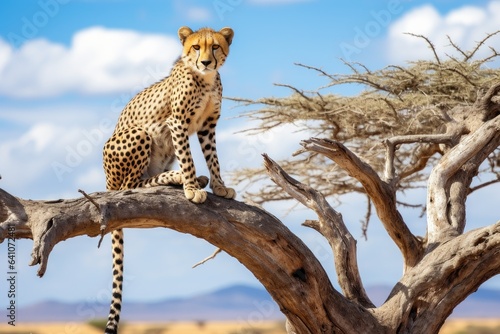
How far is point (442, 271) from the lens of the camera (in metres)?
6.93

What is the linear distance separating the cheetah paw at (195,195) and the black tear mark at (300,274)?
0.97 metres

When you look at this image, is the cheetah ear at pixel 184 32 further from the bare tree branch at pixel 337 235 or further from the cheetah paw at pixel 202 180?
the bare tree branch at pixel 337 235

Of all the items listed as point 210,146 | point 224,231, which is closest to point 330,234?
point 224,231

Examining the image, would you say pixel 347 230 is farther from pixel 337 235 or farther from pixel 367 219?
pixel 367 219

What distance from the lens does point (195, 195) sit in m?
5.86

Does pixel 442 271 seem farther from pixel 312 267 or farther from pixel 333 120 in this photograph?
pixel 333 120

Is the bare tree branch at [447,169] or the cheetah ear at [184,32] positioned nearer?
the cheetah ear at [184,32]

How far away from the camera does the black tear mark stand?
251 inches

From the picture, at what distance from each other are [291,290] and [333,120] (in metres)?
4.36

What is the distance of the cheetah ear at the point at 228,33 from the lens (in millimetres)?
6035

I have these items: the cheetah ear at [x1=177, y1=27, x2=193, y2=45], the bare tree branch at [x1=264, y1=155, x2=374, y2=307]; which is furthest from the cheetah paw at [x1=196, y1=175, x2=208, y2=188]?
the cheetah ear at [x1=177, y1=27, x2=193, y2=45]

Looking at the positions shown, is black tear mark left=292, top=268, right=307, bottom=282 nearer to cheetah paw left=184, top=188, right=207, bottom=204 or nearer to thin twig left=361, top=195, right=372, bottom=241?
cheetah paw left=184, top=188, right=207, bottom=204

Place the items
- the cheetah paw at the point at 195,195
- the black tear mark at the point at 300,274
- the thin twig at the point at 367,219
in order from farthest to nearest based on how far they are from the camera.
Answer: the thin twig at the point at 367,219
the black tear mark at the point at 300,274
the cheetah paw at the point at 195,195

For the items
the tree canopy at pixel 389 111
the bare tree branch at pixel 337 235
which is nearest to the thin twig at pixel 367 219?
the tree canopy at pixel 389 111
